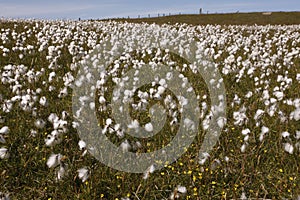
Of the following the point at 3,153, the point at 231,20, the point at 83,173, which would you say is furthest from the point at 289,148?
the point at 231,20

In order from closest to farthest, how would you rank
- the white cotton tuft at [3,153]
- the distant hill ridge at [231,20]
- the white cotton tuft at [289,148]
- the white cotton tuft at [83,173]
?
the white cotton tuft at [83,173], the white cotton tuft at [3,153], the white cotton tuft at [289,148], the distant hill ridge at [231,20]

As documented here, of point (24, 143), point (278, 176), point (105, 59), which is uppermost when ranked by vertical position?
point (105, 59)

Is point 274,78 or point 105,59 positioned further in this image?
point 105,59

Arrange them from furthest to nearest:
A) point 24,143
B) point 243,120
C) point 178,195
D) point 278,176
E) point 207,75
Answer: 1. point 207,75
2. point 243,120
3. point 24,143
4. point 278,176
5. point 178,195

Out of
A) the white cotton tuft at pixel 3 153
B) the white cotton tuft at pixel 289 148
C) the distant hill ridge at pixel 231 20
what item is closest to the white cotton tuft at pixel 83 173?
the white cotton tuft at pixel 3 153

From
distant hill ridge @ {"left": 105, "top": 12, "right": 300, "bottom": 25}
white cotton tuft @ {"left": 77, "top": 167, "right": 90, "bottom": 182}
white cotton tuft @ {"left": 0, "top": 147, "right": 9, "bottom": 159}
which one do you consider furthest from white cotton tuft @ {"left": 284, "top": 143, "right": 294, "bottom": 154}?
distant hill ridge @ {"left": 105, "top": 12, "right": 300, "bottom": 25}

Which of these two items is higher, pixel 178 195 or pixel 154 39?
pixel 154 39

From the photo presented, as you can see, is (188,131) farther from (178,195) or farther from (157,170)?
(178,195)

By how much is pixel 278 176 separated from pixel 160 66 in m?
5.30

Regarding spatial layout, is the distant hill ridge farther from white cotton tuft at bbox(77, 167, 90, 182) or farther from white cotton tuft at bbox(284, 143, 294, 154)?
white cotton tuft at bbox(77, 167, 90, 182)

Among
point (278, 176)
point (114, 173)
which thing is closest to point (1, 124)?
point (114, 173)

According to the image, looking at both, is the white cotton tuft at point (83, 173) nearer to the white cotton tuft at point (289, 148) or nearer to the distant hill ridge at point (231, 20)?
the white cotton tuft at point (289, 148)

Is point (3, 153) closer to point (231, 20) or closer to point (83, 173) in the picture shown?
point (83, 173)

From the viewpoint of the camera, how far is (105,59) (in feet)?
30.9
